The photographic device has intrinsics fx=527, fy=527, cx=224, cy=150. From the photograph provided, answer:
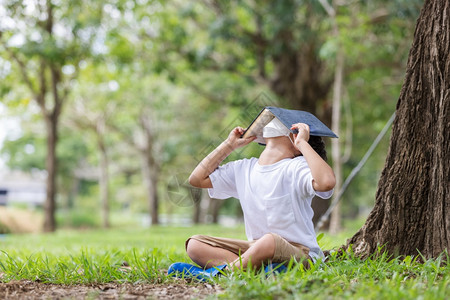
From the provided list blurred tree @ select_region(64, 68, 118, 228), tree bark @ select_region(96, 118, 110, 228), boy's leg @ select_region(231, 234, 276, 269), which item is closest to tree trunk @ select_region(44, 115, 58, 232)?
blurred tree @ select_region(64, 68, 118, 228)

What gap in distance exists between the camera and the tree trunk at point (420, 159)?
3498 mm

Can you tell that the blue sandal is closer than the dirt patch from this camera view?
No

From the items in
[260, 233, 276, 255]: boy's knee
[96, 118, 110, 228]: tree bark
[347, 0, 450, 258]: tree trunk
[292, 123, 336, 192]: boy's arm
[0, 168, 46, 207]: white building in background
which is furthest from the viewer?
[0, 168, 46, 207]: white building in background

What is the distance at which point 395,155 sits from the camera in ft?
12.5

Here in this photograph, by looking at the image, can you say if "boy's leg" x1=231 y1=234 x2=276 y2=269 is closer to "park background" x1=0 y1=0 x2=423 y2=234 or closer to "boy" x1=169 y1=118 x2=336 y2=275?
"boy" x1=169 y1=118 x2=336 y2=275

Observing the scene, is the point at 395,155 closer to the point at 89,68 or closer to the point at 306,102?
the point at 306,102

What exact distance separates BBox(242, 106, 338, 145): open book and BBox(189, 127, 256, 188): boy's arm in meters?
0.06

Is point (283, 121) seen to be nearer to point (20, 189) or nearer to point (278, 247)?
point (278, 247)

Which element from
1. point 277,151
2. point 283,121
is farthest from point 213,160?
point 283,121

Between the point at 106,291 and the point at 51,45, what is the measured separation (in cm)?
994

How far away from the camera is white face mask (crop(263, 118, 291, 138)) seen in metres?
3.40

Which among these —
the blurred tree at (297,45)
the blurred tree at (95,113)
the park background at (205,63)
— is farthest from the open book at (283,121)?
the blurred tree at (95,113)

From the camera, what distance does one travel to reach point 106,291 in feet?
10.2

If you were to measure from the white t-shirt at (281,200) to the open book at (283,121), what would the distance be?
22 centimetres
